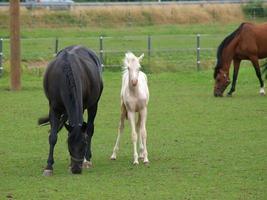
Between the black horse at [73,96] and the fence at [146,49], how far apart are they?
50.5 ft

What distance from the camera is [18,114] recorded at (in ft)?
58.1

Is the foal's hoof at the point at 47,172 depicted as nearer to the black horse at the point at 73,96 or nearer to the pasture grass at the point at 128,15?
the black horse at the point at 73,96

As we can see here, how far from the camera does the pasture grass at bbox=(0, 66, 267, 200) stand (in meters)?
9.58

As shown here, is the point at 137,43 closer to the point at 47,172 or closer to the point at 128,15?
the point at 128,15

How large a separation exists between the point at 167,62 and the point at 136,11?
18879 mm

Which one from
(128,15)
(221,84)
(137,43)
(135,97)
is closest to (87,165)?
(135,97)

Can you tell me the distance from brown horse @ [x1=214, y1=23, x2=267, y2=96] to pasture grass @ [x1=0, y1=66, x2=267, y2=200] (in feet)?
1.79

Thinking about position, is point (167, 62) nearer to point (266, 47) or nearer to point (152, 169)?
point (266, 47)

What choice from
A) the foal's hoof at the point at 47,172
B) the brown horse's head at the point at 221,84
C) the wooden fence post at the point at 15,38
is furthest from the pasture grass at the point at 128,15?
the foal's hoof at the point at 47,172

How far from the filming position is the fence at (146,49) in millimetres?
28953

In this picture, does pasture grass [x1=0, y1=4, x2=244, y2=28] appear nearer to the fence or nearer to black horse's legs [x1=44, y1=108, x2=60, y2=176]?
the fence

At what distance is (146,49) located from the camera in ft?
110

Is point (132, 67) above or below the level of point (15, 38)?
above

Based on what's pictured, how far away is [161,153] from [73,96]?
254cm
